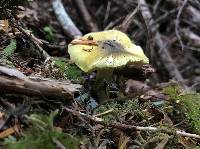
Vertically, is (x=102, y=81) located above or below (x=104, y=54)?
below

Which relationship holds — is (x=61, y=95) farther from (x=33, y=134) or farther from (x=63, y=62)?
(x=63, y=62)

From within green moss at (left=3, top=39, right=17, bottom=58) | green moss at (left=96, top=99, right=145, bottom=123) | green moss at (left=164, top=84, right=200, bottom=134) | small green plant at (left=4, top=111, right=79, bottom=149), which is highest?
green moss at (left=3, top=39, right=17, bottom=58)

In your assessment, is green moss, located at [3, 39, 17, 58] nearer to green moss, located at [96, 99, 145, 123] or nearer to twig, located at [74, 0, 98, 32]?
green moss, located at [96, 99, 145, 123]

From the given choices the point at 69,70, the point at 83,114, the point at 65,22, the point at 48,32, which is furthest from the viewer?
the point at 65,22

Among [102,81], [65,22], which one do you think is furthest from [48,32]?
[102,81]

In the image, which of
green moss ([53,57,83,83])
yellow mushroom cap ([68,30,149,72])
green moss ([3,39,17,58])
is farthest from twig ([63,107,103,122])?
green moss ([3,39,17,58])

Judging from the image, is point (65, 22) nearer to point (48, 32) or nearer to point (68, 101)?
point (48, 32)

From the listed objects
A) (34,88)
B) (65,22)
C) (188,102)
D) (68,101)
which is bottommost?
(188,102)

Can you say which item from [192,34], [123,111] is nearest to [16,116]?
[123,111]
